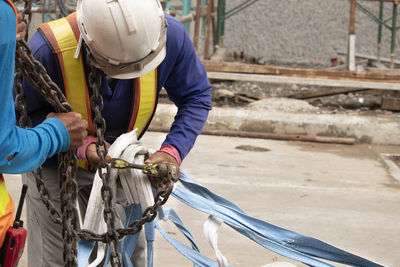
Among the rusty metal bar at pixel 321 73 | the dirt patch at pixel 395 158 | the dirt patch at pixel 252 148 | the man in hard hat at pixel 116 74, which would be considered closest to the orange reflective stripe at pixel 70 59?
the man in hard hat at pixel 116 74

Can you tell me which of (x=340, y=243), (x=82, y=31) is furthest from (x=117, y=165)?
(x=340, y=243)

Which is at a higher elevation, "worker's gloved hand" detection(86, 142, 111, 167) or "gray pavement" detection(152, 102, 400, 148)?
"worker's gloved hand" detection(86, 142, 111, 167)

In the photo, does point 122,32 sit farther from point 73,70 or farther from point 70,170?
point 70,170

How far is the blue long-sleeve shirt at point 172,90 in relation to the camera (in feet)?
7.74

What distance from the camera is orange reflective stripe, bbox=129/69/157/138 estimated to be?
8.12 feet

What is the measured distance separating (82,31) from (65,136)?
0.51 meters

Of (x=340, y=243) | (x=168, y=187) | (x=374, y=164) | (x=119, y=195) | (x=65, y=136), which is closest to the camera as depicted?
(x=65, y=136)

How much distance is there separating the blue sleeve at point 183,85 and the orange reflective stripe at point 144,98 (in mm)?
89

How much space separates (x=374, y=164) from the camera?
6.70 m

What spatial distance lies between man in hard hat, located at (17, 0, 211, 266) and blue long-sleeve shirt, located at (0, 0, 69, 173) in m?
0.28

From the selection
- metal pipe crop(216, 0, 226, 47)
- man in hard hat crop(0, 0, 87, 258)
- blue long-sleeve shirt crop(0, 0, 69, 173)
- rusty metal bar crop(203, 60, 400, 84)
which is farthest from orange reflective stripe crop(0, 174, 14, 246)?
metal pipe crop(216, 0, 226, 47)

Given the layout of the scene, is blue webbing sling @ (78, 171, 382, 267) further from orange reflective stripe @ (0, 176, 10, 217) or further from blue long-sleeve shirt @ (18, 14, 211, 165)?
orange reflective stripe @ (0, 176, 10, 217)

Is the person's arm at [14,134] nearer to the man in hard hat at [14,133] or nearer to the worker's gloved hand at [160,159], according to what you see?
the man in hard hat at [14,133]

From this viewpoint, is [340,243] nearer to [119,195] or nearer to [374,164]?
[119,195]
